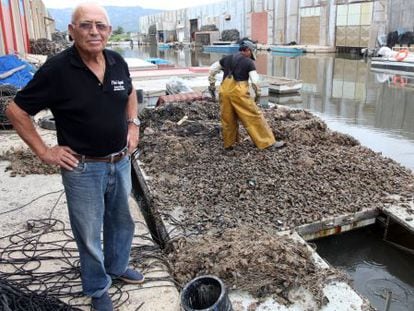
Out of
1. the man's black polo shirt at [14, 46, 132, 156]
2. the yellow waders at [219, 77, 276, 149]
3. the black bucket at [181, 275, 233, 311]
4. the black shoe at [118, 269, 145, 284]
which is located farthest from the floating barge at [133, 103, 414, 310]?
the man's black polo shirt at [14, 46, 132, 156]

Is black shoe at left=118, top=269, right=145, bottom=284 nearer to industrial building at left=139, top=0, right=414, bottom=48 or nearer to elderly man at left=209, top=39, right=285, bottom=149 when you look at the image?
elderly man at left=209, top=39, right=285, bottom=149

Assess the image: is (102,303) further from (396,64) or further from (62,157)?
(396,64)

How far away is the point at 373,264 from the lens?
4301 mm

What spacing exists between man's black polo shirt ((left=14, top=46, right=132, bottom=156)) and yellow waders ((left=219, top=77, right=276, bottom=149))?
12.4 feet

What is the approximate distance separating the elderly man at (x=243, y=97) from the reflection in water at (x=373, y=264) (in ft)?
6.38

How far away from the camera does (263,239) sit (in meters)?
3.42

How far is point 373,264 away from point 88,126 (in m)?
3.47

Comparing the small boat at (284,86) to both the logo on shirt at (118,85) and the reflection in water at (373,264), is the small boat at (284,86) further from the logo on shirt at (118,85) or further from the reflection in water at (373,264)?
the logo on shirt at (118,85)

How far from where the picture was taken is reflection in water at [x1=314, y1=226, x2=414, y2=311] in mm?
3787

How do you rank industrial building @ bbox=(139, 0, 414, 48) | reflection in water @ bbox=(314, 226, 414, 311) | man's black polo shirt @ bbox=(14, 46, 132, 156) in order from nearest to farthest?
1. man's black polo shirt @ bbox=(14, 46, 132, 156)
2. reflection in water @ bbox=(314, 226, 414, 311)
3. industrial building @ bbox=(139, 0, 414, 48)

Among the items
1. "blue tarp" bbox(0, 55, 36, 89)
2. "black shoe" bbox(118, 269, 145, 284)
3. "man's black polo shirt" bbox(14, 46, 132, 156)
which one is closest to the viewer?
"man's black polo shirt" bbox(14, 46, 132, 156)

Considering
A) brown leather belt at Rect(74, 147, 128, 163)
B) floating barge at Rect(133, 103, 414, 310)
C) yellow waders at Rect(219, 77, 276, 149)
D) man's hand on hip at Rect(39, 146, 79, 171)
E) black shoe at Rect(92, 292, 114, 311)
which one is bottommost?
floating barge at Rect(133, 103, 414, 310)

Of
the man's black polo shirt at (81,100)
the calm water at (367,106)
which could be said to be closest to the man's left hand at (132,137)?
the man's black polo shirt at (81,100)

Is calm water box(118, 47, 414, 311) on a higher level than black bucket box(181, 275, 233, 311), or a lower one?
lower
